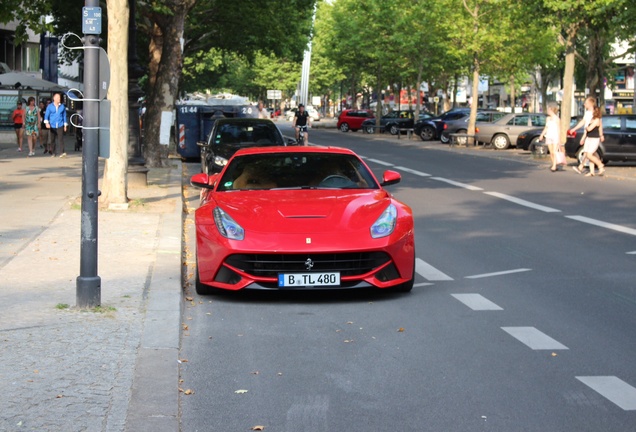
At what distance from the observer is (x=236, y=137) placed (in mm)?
24938

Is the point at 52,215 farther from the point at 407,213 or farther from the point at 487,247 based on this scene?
the point at 407,213

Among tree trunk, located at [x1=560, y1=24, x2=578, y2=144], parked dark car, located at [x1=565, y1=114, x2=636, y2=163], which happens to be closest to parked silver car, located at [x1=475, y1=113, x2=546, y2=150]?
tree trunk, located at [x1=560, y1=24, x2=578, y2=144]

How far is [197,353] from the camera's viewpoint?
24.2ft

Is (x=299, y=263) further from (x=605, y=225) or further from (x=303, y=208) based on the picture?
(x=605, y=225)

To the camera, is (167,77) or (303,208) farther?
(167,77)

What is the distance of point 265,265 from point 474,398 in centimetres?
346

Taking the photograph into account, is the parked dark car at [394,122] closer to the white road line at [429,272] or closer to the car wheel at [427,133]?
the car wheel at [427,133]

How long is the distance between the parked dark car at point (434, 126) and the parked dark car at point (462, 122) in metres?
1.45

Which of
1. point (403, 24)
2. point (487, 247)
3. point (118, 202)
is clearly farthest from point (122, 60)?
point (403, 24)

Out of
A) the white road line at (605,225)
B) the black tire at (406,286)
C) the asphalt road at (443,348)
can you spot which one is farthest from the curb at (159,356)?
the white road line at (605,225)

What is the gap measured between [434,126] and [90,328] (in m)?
51.7

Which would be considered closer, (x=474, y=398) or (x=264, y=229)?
(x=474, y=398)

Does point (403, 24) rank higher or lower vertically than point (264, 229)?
higher

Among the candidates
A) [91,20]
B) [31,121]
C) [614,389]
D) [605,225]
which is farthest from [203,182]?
[31,121]
